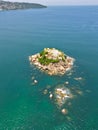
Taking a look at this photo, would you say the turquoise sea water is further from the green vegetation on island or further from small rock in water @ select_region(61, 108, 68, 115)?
the green vegetation on island

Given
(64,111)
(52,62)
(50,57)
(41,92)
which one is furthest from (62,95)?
(50,57)

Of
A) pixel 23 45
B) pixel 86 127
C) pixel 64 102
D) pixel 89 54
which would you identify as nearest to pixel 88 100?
pixel 64 102

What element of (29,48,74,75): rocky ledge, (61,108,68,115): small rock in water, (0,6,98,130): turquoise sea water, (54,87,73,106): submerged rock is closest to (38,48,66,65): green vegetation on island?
(29,48,74,75): rocky ledge

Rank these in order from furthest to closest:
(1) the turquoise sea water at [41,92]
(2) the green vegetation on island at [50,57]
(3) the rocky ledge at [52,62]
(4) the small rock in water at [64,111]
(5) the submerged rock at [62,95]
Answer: (2) the green vegetation on island at [50,57] → (3) the rocky ledge at [52,62] → (5) the submerged rock at [62,95] → (4) the small rock in water at [64,111] → (1) the turquoise sea water at [41,92]

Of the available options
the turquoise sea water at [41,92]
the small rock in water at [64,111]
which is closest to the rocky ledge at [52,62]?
the turquoise sea water at [41,92]

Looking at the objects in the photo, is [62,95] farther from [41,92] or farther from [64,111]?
[64,111]

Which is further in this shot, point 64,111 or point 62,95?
point 62,95

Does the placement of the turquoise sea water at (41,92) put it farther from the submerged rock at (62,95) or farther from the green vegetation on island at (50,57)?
the green vegetation on island at (50,57)

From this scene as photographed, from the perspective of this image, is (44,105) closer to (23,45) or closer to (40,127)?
(40,127)

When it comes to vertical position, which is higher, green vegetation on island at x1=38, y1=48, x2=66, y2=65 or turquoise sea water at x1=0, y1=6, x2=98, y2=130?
green vegetation on island at x1=38, y1=48, x2=66, y2=65
